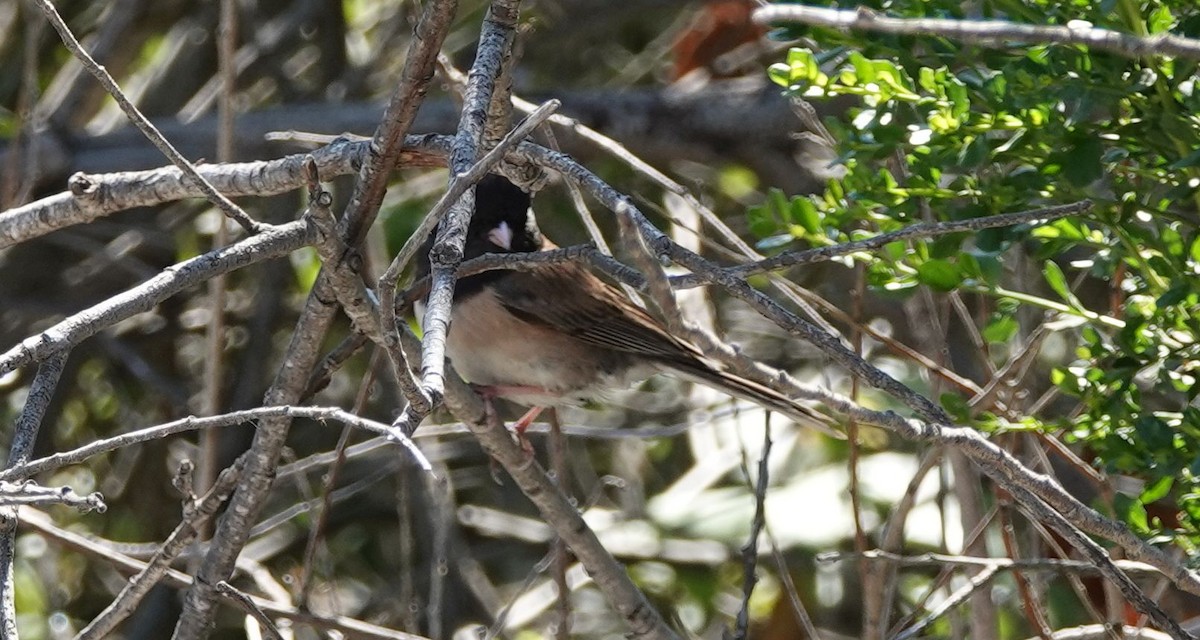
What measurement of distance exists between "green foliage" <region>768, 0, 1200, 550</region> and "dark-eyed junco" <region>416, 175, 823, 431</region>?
5.14ft

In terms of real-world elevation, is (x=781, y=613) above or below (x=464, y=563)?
below

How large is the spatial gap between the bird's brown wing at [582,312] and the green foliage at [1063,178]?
5.75ft

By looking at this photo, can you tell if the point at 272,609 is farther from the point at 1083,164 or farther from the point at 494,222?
the point at 494,222

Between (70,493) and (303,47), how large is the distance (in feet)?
11.1

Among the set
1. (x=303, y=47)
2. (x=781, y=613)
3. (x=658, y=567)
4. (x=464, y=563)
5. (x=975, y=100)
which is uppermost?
(x=303, y=47)

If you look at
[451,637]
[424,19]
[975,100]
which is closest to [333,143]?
[424,19]

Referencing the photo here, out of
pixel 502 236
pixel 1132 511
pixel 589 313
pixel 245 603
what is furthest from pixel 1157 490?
pixel 589 313

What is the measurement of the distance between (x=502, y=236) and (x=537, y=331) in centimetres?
30

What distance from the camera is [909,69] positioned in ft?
5.79

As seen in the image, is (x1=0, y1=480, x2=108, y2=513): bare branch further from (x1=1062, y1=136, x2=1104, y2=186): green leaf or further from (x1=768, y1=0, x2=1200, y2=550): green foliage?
(x1=1062, y1=136, x2=1104, y2=186): green leaf

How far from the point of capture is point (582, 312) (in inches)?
146

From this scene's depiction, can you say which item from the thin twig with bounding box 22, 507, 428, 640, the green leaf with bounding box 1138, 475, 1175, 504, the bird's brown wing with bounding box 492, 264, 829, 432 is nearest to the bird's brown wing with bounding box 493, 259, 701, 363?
the bird's brown wing with bounding box 492, 264, 829, 432

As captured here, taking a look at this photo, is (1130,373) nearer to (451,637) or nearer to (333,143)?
(333,143)

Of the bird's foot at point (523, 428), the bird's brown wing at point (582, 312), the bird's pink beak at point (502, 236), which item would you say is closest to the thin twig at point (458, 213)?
the bird's foot at point (523, 428)
